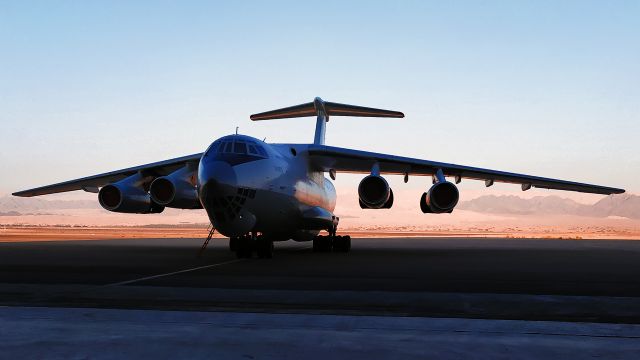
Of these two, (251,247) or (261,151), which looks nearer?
(261,151)

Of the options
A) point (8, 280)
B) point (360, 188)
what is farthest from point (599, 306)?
point (360, 188)

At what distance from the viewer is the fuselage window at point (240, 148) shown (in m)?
15.5

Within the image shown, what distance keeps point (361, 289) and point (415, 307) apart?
1877 mm

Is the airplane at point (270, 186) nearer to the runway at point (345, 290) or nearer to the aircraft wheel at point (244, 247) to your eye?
the aircraft wheel at point (244, 247)

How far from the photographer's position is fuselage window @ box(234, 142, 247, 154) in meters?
15.5

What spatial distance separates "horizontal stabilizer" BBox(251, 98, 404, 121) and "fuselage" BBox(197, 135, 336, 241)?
6667 millimetres

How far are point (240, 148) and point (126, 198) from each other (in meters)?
5.60

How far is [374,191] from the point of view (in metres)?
18.3

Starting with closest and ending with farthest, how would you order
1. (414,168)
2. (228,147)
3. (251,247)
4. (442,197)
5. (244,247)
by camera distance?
(228,147), (244,247), (251,247), (442,197), (414,168)

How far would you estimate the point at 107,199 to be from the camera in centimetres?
1955

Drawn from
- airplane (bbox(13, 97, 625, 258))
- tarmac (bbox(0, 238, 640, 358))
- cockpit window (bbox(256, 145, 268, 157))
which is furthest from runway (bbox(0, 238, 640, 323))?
cockpit window (bbox(256, 145, 268, 157))

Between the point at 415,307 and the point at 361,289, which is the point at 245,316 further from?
the point at 361,289

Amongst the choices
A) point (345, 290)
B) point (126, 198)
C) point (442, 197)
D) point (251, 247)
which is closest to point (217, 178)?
point (251, 247)

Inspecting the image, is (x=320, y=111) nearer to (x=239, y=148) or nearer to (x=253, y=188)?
(x=239, y=148)
